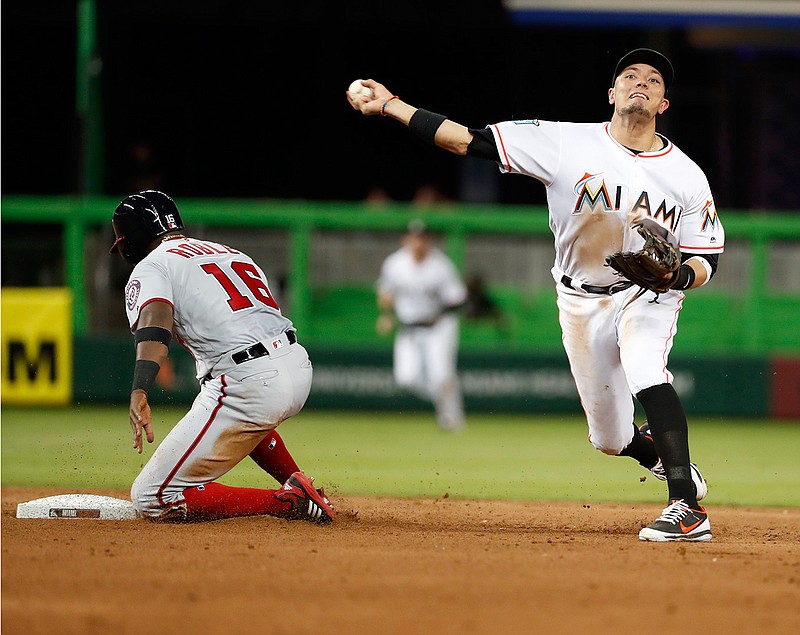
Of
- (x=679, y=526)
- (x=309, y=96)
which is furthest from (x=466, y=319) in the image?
(x=679, y=526)

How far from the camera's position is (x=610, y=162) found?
563 cm

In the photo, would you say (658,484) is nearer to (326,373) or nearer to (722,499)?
(722,499)

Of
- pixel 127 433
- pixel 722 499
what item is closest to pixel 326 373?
pixel 127 433

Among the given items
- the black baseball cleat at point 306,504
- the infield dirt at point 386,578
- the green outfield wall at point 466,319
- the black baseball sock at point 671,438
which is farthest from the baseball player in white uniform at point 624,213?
the green outfield wall at point 466,319

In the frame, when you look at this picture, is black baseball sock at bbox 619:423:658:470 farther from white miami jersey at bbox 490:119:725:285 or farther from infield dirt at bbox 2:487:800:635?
white miami jersey at bbox 490:119:725:285

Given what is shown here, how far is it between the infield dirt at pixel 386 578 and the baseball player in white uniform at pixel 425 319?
6172mm

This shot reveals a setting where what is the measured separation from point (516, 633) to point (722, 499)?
176 inches

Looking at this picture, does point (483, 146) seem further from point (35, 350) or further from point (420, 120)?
point (35, 350)

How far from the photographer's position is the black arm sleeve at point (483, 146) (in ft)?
18.5

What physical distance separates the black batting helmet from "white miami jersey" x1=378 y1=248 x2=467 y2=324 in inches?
267

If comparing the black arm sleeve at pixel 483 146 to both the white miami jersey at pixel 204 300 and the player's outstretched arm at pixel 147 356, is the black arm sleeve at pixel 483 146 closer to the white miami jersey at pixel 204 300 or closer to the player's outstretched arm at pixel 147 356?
the white miami jersey at pixel 204 300

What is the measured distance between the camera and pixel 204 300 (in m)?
5.72

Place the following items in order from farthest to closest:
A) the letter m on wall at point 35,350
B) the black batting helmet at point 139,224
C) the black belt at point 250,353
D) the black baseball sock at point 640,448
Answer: the letter m on wall at point 35,350 → the black baseball sock at point 640,448 → the black batting helmet at point 139,224 → the black belt at point 250,353

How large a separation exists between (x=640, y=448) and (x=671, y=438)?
756mm
